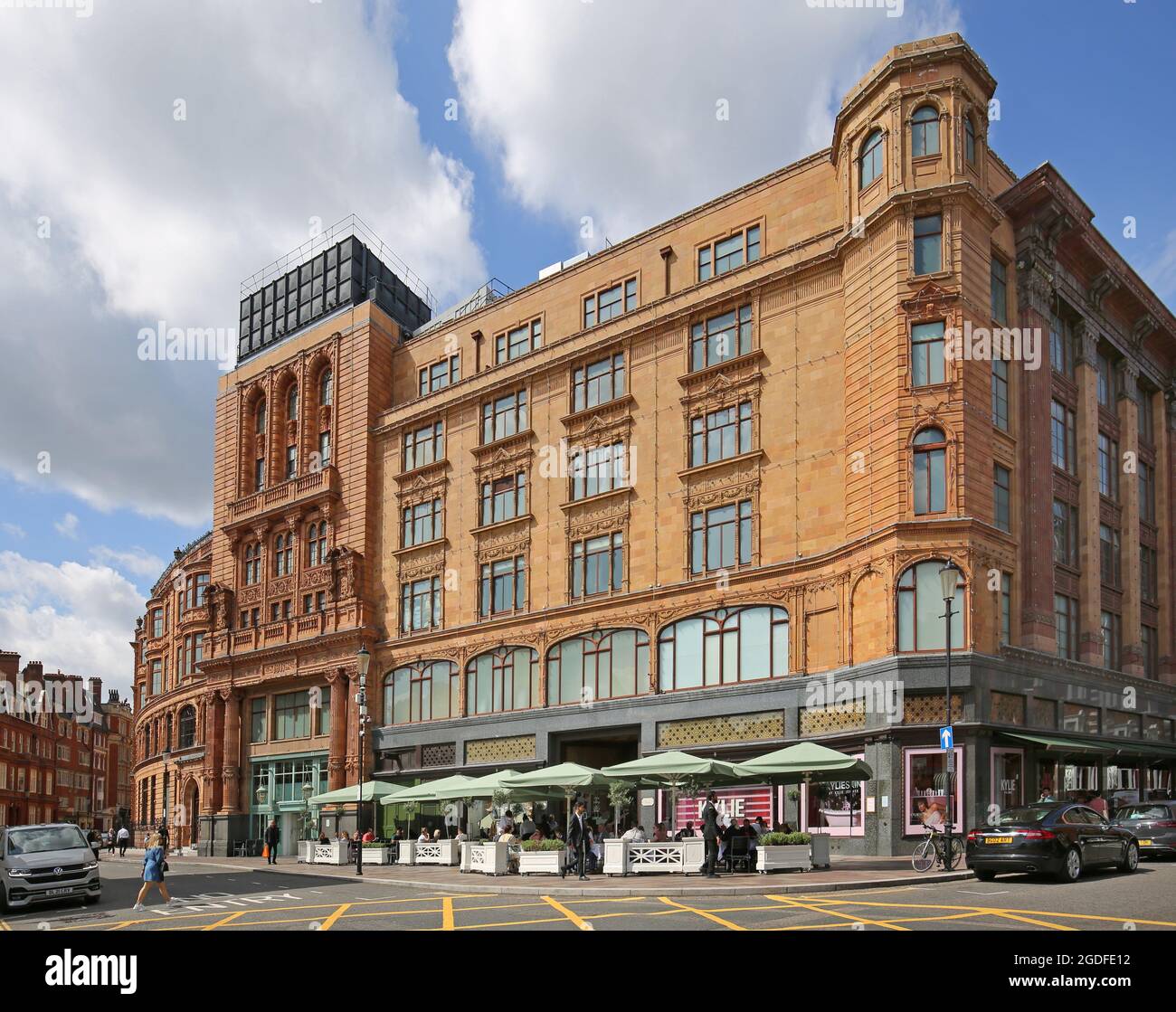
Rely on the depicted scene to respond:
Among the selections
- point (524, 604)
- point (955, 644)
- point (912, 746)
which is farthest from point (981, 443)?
point (524, 604)

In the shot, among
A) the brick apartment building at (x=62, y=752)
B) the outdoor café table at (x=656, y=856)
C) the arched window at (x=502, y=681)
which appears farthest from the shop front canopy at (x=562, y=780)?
the brick apartment building at (x=62, y=752)

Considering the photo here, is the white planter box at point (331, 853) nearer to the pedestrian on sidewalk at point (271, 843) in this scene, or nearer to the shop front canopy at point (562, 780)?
the pedestrian on sidewalk at point (271, 843)

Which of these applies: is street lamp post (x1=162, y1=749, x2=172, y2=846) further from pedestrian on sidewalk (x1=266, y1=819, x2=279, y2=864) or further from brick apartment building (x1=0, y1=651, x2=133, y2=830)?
pedestrian on sidewalk (x1=266, y1=819, x2=279, y2=864)

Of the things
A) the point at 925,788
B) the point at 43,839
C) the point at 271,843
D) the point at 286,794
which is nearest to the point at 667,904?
the point at 925,788

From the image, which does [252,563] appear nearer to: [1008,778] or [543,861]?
[543,861]

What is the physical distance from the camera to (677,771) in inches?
1204

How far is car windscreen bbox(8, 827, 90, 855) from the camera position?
2575 centimetres

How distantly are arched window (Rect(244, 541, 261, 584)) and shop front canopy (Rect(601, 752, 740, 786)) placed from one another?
3397 cm

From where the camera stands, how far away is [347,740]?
54.0 metres

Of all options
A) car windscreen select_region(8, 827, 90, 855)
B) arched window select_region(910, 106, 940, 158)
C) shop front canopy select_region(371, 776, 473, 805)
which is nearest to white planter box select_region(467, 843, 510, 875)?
shop front canopy select_region(371, 776, 473, 805)

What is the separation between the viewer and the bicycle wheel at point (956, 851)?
93.7ft

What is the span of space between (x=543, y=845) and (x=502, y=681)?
16494mm

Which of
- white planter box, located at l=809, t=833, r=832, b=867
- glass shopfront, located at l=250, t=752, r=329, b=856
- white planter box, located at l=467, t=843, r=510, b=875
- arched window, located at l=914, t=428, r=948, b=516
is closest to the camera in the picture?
white planter box, located at l=809, t=833, r=832, b=867

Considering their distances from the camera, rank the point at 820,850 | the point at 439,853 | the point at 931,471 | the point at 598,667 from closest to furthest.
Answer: the point at 820,850
the point at 931,471
the point at 439,853
the point at 598,667
